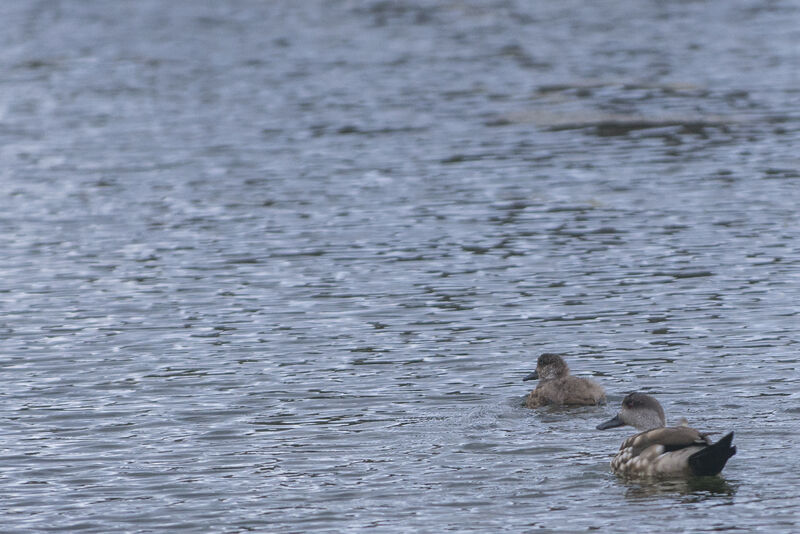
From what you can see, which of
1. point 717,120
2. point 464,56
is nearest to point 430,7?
point 464,56

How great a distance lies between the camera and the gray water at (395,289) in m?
13.6

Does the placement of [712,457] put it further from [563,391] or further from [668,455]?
[563,391]

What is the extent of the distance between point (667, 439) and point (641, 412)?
877mm

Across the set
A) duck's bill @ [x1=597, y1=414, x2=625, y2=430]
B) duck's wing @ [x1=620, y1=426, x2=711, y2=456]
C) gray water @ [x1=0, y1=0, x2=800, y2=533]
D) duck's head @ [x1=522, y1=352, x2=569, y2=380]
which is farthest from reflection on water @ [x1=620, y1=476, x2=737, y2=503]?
duck's head @ [x1=522, y1=352, x2=569, y2=380]

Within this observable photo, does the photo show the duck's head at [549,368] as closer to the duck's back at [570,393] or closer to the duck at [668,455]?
the duck's back at [570,393]

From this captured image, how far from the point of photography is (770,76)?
39250 millimetres

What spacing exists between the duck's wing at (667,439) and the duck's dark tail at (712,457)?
14cm

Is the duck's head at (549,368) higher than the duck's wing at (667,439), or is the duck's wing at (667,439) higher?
the duck's wing at (667,439)

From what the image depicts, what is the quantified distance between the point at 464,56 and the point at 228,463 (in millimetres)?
34319

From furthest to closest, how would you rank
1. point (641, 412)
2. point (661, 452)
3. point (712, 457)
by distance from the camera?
1. point (641, 412)
2. point (661, 452)
3. point (712, 457)

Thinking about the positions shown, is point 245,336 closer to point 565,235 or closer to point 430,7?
point 565,235

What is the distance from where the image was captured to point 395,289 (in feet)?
69.9

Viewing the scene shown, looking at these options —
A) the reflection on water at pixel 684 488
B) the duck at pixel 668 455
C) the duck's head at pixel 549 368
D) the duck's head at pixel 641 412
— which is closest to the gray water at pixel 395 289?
the reflection on water at pixel 684 488

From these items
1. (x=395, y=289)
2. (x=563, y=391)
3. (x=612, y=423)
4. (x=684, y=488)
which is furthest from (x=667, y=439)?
(x=395, y=289)
